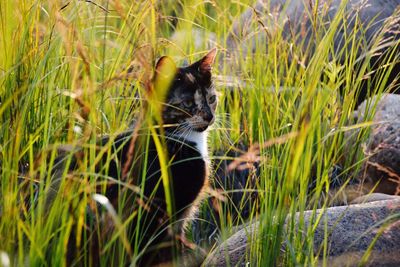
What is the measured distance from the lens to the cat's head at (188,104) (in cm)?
340

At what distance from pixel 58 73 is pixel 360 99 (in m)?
2.60

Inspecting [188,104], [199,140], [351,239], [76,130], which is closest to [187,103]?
[188,104]

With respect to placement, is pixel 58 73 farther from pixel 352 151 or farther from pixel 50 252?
pixel 352 151

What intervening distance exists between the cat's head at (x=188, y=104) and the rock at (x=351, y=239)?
2.19ft

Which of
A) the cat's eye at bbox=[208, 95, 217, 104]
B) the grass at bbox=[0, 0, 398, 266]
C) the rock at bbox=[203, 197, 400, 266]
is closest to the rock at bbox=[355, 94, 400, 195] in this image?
the grass at bbox=[0, 0, 398, 266]

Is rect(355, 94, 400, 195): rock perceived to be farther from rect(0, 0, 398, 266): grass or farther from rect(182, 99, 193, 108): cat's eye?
rect(182, 99, 193, 108): cat's eye

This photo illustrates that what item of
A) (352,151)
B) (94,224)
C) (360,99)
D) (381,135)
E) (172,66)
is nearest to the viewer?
(94,224)

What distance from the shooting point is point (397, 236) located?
2.79 m

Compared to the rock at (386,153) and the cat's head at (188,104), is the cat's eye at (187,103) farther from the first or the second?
the rock at (386,153)

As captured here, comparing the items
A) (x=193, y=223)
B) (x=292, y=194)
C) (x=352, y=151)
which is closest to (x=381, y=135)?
(x=352, y=151)

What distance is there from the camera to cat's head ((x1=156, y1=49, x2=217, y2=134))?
3.40m

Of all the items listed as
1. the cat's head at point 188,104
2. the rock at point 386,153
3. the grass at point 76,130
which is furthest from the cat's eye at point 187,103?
the rock at point 386,153

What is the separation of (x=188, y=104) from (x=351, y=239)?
3.33 ft

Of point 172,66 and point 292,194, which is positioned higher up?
point 172,66
